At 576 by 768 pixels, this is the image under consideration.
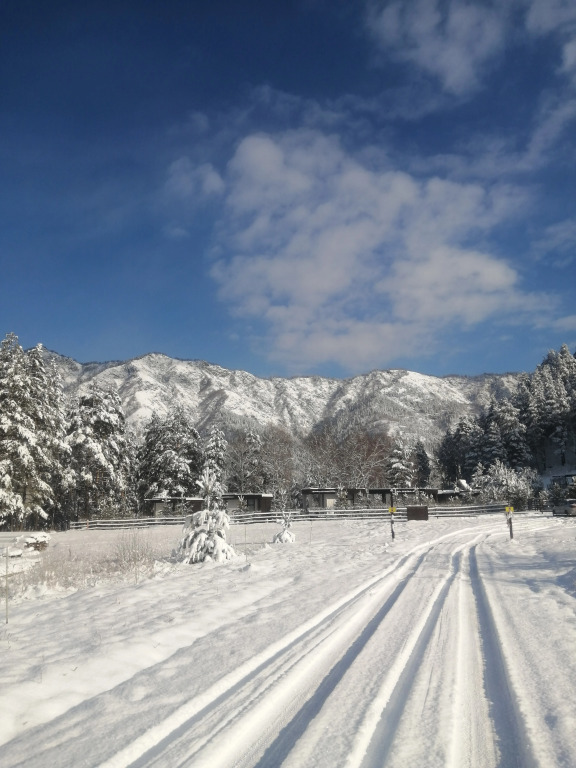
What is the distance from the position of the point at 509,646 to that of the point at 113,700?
160 inches

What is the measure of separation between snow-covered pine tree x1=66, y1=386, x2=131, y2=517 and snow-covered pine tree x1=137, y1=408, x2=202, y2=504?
5082 mm

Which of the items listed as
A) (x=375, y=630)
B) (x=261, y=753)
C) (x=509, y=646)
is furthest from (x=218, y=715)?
(x=509, y=646)

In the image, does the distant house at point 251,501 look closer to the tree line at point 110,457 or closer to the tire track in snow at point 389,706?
the tree line at point 110,457

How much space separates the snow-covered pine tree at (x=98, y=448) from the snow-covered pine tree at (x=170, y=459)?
5082 millimetres

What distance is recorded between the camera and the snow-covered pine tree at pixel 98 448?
39000mm

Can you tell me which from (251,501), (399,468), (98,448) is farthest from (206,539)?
(399,468)

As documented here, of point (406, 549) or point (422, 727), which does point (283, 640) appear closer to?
point (422, 727)

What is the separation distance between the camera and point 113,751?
332cm

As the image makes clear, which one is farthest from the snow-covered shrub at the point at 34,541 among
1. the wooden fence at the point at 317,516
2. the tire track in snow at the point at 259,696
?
the tire track in snow at the point at 259,696

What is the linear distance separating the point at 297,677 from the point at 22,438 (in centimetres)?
3108

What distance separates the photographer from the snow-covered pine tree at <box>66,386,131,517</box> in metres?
39.0

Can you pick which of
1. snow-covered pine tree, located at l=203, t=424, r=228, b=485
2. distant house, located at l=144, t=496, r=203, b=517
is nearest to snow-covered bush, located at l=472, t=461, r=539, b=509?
distant house, located at l=144, t=496, r=203, b=517

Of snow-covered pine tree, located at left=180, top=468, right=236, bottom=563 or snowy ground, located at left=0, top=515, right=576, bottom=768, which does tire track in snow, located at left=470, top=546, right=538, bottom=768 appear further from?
snow-covered pine tree, located at left=180, top=468, right=236, bottom=563

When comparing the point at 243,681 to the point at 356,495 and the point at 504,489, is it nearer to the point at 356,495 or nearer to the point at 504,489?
the point at 504,489
